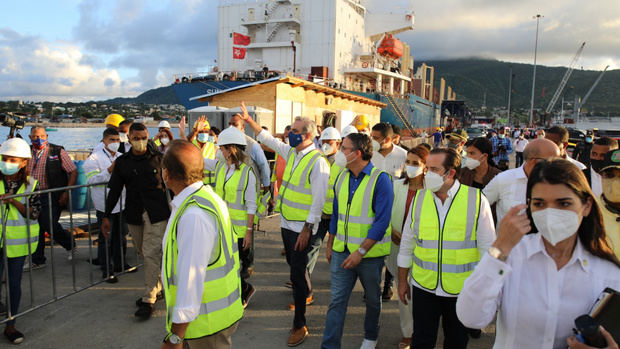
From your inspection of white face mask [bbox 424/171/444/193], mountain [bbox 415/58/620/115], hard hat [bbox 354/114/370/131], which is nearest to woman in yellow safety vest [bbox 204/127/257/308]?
white face mask [bbox 424/171/444/193]

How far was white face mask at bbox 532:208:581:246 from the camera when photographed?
1533 millimetres

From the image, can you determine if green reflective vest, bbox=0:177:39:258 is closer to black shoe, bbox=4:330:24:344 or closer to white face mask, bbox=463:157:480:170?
black shoe, bbox=4:330:24:344

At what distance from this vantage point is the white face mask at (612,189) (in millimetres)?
2475

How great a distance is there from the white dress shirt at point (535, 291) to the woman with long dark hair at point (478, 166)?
311cm

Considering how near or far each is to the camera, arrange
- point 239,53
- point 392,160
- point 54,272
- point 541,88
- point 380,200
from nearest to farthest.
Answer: point 380,200, point 54,272, point 392,160, point 239,53, point 541,88

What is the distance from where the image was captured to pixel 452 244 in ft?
8.93

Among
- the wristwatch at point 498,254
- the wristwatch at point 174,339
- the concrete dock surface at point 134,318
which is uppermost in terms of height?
the wristwatch at point 498,254

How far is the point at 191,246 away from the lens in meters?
2.09

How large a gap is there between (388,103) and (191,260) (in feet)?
116

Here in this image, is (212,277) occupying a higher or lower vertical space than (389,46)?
lower

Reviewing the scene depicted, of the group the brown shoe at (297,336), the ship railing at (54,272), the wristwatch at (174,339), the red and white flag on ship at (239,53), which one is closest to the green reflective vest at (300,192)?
the brown shoe at (297,336)

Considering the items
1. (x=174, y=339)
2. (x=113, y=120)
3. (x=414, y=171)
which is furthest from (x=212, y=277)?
(x=113, y=120)

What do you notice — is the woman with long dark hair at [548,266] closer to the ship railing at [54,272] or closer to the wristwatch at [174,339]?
the wristwatch at [174,339]

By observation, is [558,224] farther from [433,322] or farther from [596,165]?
[596,165]
